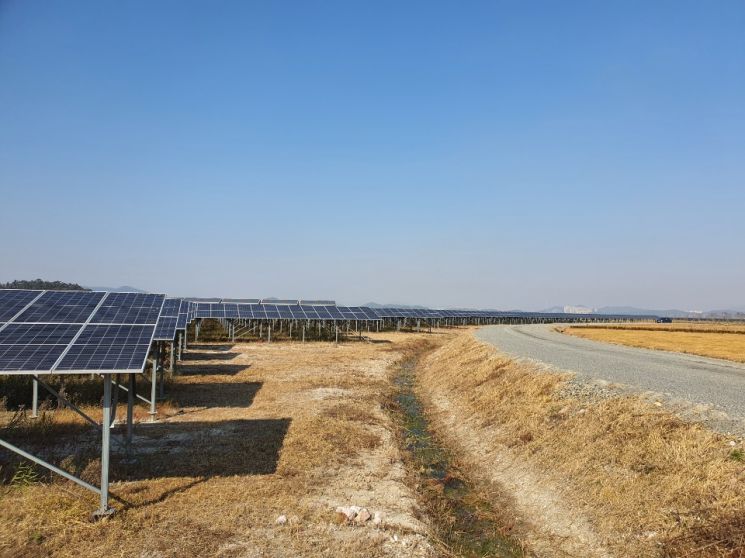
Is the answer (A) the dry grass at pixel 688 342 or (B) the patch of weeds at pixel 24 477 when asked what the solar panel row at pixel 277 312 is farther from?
(B) the patch of weeds at pixel 24 477

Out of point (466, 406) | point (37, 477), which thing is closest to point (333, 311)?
point (466, 406)

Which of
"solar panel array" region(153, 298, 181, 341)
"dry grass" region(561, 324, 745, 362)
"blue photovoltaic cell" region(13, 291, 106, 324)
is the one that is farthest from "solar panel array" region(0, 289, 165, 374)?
"dry grass" region(561, 324, 745, 362)

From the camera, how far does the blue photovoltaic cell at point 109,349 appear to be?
30.7ft

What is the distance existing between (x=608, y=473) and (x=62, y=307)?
15331mm

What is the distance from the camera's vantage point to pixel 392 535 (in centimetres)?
918

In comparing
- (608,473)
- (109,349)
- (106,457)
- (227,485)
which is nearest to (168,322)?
(109,349)

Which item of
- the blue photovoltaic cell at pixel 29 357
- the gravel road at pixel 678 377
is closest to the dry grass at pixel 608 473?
the gravel road at pixel 678 377

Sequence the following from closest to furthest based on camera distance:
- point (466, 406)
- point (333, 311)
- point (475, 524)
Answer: point (475, 524), point (466, 406), point (333, 311)

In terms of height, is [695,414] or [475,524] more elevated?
[695,414]

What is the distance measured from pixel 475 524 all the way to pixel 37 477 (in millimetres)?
10417

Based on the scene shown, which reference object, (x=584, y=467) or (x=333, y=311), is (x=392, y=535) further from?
(x=333, y=311)

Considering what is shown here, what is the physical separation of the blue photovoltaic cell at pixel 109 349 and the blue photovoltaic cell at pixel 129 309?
933mm

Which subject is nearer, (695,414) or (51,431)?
(695,414)

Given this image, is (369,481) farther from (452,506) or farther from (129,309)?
(129,309)
